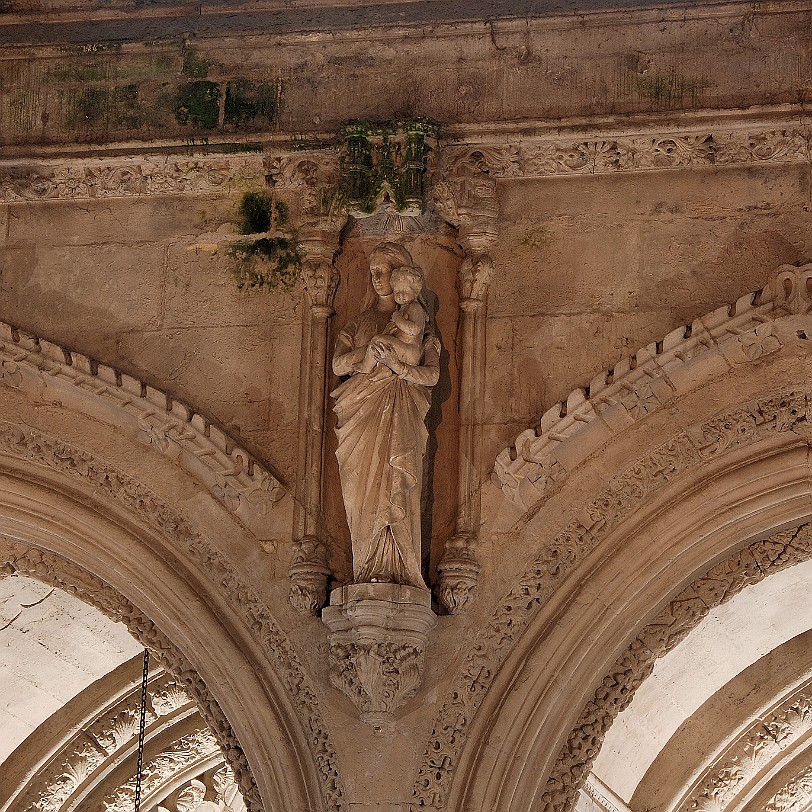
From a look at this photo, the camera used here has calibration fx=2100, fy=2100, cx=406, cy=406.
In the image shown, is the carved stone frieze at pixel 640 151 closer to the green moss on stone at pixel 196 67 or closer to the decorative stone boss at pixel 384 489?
the decorative stone boss at pixel 384 489

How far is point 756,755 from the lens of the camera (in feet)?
28.1

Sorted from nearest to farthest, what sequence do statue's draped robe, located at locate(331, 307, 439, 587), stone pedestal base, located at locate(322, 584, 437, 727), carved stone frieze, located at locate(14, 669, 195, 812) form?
stone pedestal base, located at locate(322, 584, 437, 727), statue's draped robe, located at locate(331, 307, 439, 587), carved stone frieze, located at locate(14, 669, 195, 812)

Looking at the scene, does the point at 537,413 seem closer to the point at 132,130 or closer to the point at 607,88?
the point at 607,88

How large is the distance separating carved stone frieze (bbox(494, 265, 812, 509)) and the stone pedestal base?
0.57 m

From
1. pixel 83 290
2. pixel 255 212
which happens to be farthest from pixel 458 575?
pixel 83 290

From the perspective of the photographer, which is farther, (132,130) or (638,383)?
(132,130)

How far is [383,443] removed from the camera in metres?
7.19

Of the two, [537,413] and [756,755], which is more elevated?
[537,413]

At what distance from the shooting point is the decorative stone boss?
7.02 meters

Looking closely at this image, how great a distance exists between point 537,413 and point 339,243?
3.30 feet

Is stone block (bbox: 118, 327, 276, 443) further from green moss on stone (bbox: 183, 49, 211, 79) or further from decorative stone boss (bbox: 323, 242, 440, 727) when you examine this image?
green moss on stone (bbox: 183, 49, 211, 79)

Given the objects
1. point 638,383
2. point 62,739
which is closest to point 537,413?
point 638,383

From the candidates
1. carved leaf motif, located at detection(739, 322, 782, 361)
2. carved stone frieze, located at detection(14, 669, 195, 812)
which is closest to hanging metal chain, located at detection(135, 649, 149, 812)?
carved stone frieze, located at detection(14, 669, 195, 812)

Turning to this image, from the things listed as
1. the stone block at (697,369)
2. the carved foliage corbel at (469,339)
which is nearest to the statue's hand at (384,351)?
the carved foliage corbel at (469,339)
